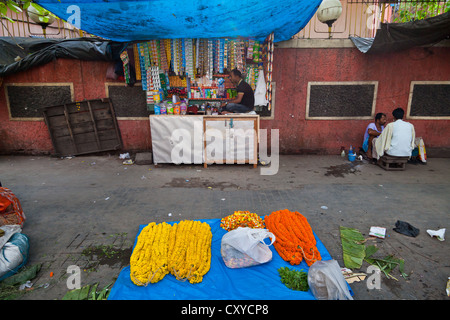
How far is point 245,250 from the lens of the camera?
9.77 feet

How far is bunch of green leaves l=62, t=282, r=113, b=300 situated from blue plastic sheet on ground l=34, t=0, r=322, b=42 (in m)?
4.07

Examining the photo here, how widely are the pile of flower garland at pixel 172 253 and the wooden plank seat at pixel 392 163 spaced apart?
5.02 m

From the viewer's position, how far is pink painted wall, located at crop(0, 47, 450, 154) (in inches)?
292

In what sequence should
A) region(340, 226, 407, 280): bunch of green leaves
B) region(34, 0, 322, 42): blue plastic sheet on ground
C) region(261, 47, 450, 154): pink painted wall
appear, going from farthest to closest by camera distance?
region(261, 47, 450, 154): pink painted wall → region(34, 0, 322, 42): blue plastic sheet on ground → region(340, 226, 407, 280): bunch of green leaves

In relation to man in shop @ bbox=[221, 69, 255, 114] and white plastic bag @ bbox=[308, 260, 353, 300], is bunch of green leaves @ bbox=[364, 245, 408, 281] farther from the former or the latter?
man in shop @ bbox=[221, 69, 255, 114]

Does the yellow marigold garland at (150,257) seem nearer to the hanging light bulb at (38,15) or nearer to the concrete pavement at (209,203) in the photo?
the concrete pavement at (209,203)

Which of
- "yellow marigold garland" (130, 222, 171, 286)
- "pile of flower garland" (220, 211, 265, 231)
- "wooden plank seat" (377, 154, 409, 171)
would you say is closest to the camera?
"yellow marigold garland" (130, 222, 171, 286)

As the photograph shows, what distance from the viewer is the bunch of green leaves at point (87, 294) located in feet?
8.77

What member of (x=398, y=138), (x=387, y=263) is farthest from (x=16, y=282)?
(x=398, y=138)

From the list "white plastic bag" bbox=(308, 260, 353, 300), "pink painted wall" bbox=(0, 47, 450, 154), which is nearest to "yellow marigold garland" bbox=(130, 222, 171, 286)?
"white plastic bag" bbox=(308, 260, 353, 300)

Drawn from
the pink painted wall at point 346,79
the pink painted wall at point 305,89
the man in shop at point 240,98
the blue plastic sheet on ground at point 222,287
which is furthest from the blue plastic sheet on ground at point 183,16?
the blue plastic sheet on ground at point 222,287

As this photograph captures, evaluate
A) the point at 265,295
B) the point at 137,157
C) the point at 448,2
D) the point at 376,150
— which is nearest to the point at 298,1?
the point at 376,150

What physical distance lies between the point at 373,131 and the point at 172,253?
248 inches

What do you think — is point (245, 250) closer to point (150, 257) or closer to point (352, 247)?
point (150, 257)
